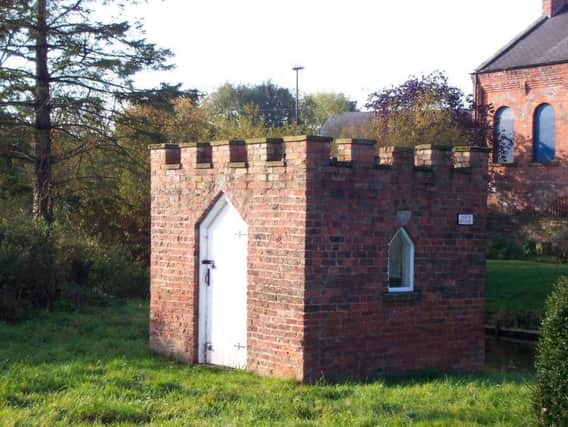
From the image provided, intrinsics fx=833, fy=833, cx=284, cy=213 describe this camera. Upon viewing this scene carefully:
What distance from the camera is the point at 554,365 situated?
770 cm

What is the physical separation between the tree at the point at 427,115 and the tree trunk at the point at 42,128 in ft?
36.9

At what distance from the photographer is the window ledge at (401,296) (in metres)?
11.0

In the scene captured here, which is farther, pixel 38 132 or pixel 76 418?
pixel 38 132

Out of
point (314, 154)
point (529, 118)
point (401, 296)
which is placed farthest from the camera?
point (529, 118)

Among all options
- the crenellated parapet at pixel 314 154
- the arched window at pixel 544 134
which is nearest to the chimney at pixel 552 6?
the arched window at pixel 544 134

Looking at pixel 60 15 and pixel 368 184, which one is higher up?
pixel 60 15

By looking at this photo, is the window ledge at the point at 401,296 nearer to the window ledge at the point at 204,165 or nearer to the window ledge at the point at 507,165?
the window ledge at the point at 204,165

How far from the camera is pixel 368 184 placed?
1077 cm

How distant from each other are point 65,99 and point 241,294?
1228 cm

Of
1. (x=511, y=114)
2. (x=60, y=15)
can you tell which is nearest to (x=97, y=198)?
(x=60, y=15)

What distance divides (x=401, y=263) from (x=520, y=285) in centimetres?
1293

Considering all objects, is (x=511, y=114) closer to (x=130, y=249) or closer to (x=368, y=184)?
(x=130, y=249)

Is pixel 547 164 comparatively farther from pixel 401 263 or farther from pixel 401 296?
pixel 401 296

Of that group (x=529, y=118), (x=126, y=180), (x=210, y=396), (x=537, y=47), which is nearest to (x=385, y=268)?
(x=210, y=396)
